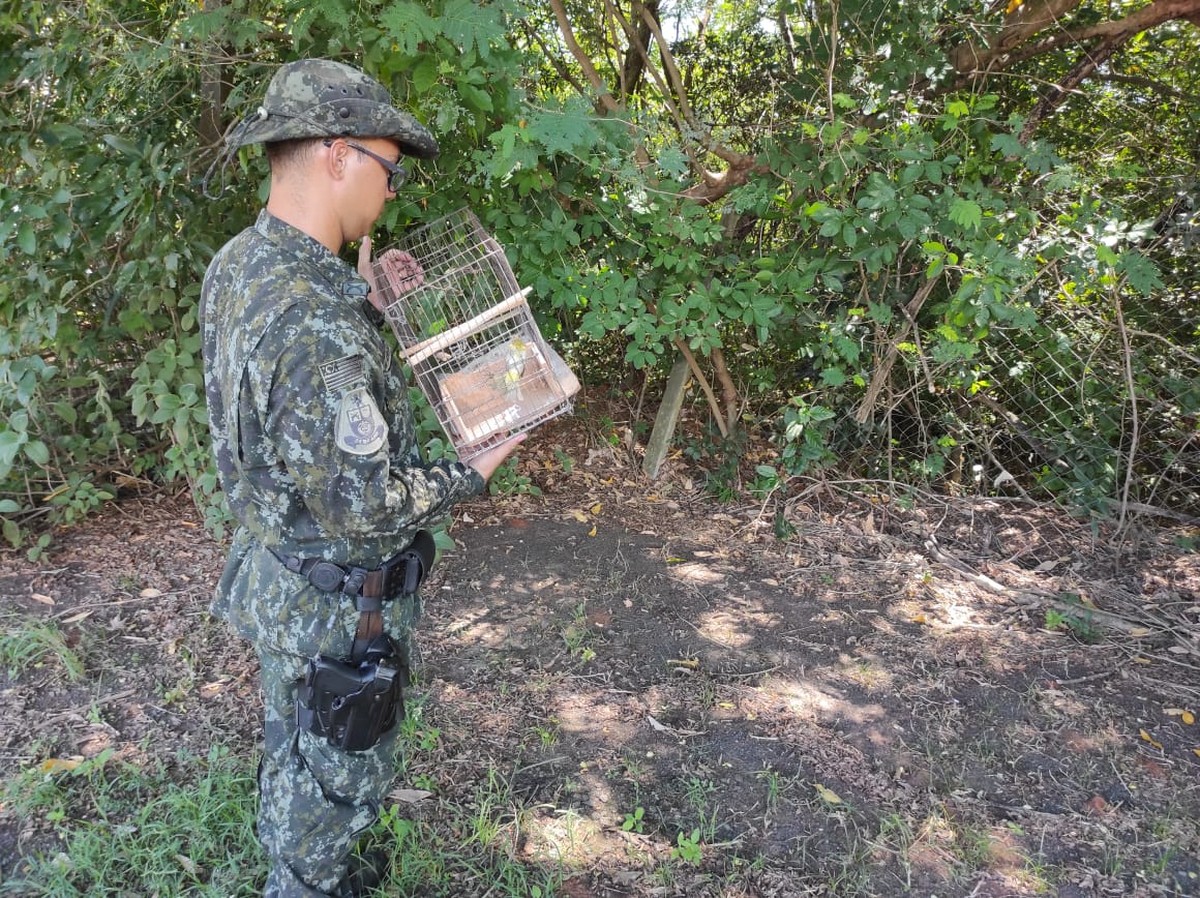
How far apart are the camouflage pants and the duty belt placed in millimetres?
165

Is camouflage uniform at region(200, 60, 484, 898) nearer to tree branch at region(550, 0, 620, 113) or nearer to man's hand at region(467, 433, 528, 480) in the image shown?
man's hand at region(467, 433, 528, 480)

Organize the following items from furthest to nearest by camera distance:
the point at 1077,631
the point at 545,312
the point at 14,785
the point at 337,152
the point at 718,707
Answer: the point at 545,312
the point at 1077,631
the point at 718,707
the point at 14,785
the point at 337,152

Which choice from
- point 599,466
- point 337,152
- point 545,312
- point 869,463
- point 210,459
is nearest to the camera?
point 337,152

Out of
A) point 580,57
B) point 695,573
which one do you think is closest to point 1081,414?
point 695,573

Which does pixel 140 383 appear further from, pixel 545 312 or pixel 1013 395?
pixel 1013 395

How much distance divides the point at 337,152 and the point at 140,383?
228 cm

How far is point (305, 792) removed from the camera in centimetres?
172

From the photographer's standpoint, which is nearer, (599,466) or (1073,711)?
(1073,711)

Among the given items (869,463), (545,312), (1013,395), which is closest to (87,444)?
(545,312)

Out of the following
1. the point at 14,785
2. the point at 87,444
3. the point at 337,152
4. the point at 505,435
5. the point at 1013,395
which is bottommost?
the point at 14,785

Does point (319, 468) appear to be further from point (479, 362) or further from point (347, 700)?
point (479, 362)

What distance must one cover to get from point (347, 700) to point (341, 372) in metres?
0.73

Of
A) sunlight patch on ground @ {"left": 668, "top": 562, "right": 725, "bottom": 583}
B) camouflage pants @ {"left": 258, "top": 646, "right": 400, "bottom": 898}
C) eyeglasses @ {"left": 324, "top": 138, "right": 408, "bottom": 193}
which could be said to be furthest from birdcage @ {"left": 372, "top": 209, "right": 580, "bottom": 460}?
sunlight patch on ground @ {"left": 668, "top": 562, "right": 725, "bottom": 583}

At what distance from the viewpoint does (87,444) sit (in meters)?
3.57
